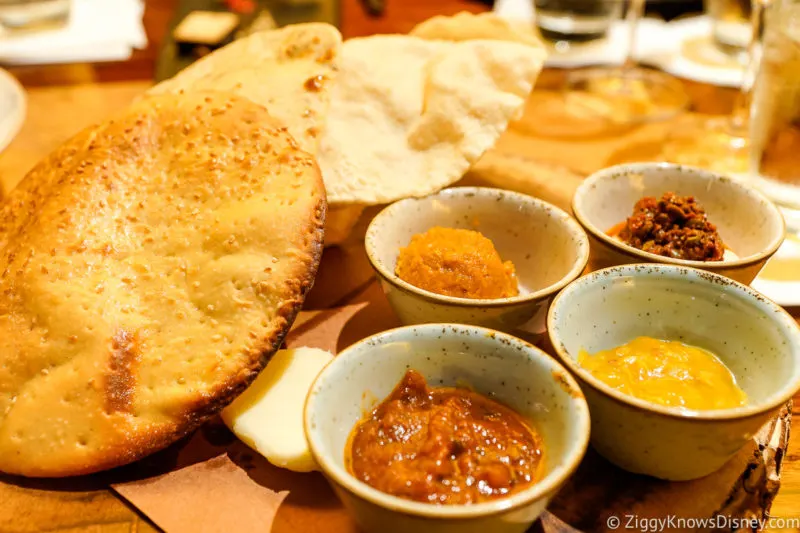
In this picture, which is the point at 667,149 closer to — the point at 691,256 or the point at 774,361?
the point at 691,256

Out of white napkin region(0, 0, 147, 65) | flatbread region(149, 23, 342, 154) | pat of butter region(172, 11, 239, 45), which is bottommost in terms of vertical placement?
white napkin region(0, 0, 147, 65)

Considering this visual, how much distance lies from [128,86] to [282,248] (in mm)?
2442

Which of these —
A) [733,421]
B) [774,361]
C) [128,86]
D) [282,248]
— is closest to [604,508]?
[733,421]

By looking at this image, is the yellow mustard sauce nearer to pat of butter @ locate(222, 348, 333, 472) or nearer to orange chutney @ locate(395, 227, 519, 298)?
orange chutney @ locate(395, 227, 519, 298)

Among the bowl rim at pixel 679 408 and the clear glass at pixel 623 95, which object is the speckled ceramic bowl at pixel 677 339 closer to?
the bowl rim at pixel 679 408

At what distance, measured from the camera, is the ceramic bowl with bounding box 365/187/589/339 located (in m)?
1.83

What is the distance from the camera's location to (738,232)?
224 centimetres

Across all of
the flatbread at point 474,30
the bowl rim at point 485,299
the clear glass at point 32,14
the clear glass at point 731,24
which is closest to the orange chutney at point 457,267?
the bowl rim at point 485,299

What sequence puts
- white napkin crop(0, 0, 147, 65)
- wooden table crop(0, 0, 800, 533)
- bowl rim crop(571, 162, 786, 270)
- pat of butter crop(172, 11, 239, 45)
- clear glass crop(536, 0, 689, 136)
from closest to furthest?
wooden table crop(0, 0, 800, 533)
bowl rim crop(571, 162, 786, 270)
clear glass crop(536, 0, 689, 136)
pat of butter crop(172, 11, 239, 45)
white napkin crop(0, 0, 147, 65)

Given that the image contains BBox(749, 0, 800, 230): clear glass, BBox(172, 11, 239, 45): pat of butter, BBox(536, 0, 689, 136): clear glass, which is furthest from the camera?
BBox(172, 11, 239, 45): pat of butter

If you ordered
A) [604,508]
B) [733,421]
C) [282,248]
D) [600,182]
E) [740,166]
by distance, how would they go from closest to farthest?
[733,421] → [604,508] → [282,248] → [600,182] → [740,166]

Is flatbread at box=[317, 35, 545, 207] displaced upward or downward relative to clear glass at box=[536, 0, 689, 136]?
upward

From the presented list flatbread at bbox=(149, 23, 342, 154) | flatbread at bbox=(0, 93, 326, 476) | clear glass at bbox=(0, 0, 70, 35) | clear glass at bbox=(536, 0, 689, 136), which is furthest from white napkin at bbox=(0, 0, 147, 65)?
clear glass at bbox=(536, 0, 689, 136)

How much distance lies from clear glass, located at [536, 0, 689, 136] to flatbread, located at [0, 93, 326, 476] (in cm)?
190
